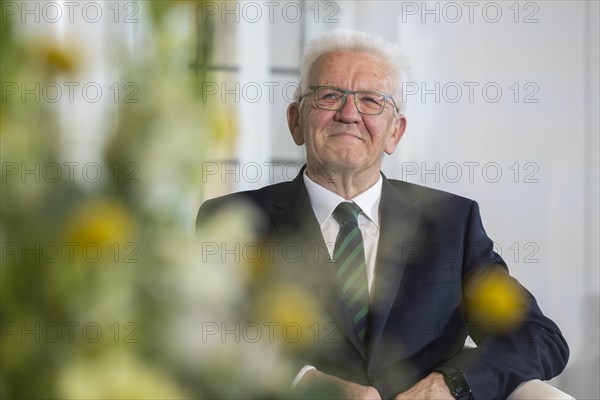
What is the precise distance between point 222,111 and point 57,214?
69mm

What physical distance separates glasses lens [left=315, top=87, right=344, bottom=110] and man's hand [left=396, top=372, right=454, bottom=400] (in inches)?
26.6

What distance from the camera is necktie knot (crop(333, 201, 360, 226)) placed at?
6.22 ft

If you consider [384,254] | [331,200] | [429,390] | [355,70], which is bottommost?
[429,390]

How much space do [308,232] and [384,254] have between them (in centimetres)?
19

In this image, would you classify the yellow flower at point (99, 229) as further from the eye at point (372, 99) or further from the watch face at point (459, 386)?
the eye at point (372, 99)

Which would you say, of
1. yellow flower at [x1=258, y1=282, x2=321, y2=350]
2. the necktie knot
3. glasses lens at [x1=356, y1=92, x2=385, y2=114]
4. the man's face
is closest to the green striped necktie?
the necktie knot

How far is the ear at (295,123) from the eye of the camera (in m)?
2.06

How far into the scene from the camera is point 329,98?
1.97m

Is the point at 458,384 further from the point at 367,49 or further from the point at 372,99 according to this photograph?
the point at 367,49

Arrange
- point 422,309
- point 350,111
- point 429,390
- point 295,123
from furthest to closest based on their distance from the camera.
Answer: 1. point 295,123
2. point 350,111
3. point 422,309
4. point 429,390

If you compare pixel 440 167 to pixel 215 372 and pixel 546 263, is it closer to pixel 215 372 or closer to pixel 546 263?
pixel 546 263

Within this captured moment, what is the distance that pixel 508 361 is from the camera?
1.79m

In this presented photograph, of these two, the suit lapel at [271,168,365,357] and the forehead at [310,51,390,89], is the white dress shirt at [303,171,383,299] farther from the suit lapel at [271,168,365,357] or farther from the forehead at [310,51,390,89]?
the forehead at [310,51,390,89]

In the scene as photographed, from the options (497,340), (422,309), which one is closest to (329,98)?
(422,309)
